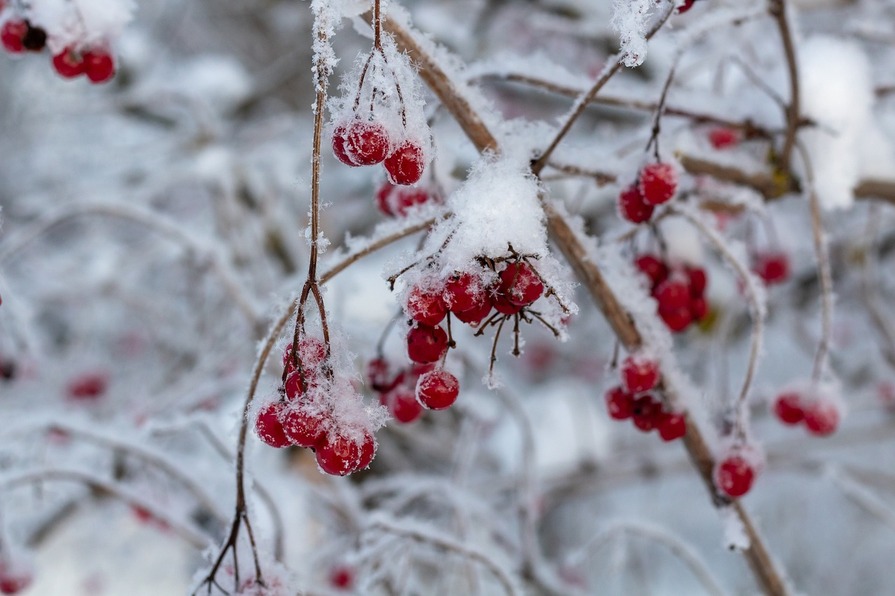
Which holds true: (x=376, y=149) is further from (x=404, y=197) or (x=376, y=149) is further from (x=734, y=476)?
(x=734, y=476)

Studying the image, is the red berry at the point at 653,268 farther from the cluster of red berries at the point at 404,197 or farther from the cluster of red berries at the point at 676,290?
the cluster of red berries at the point at 404,197

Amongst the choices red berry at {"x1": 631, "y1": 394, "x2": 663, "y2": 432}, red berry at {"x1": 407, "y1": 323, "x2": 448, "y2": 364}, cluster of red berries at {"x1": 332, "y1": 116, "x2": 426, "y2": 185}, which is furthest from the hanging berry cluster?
red berry at {"x1": 631, "y1": 394, "x2": 663, "y2": 432}

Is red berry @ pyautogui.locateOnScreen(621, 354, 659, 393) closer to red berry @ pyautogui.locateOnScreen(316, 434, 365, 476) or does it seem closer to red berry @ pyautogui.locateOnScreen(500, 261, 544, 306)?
red berry @ pyautogui.locateOnScreen(500, 261, 544, 306)

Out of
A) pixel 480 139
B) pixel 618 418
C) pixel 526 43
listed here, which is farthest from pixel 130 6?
pixel 526 43

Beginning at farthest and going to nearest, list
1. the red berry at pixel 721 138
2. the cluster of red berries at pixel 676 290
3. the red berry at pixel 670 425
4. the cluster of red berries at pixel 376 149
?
the red berry at pixel 721 138, the cluster of red berries at pixel 676 290, the red berry at pixel 670 425, the cluster of red berries at pixel 376 149

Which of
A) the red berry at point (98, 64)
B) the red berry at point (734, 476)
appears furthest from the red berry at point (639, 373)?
the red berry at point (98, 64)

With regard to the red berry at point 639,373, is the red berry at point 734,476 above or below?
below
